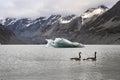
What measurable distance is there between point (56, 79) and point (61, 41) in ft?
483

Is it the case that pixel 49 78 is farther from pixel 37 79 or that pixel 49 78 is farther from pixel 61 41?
pixel 61 41

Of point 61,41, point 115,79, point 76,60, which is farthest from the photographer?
point 61,41

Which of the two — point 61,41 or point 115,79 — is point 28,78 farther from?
point 61,41

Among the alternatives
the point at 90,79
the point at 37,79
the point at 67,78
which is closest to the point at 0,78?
the point at 37,79

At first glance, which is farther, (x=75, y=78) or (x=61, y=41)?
(x=61, y=41)

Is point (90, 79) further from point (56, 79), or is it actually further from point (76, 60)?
point (76, 60)

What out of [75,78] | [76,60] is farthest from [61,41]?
[75,78]

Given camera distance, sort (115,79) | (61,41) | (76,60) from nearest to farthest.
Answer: (115,79)
(76,60)
(61,41)

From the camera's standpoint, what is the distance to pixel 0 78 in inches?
1847

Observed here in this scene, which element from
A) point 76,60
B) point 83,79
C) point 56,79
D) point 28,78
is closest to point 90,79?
point 83,79

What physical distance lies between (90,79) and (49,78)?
6.08 metres

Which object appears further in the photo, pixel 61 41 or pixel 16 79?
pixel 61 41

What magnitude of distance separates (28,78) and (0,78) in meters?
4.13

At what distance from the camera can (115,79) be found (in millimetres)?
45719
